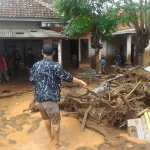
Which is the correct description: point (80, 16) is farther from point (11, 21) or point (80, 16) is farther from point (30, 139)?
point (30, 139)

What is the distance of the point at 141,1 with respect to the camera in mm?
10195

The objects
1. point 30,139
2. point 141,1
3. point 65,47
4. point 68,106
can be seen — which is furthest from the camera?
point 65,47

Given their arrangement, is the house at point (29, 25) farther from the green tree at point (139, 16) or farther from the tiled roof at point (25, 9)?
the green tree at point (139, 16)

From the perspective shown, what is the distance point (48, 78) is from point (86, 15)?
7612 mm

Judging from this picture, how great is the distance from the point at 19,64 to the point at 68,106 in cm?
791

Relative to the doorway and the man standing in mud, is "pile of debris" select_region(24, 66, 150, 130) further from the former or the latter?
the doorway

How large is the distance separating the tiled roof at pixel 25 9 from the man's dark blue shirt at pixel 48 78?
854 centimetres

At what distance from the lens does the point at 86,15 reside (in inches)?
412

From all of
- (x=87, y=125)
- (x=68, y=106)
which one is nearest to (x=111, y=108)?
(x=87, y=125)

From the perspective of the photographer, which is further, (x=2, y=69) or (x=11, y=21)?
(x=11, y=21)

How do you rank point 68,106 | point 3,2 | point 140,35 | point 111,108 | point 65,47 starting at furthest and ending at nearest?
point 65,47, point 3,2, point 140,35, point 68,106, point 111,108

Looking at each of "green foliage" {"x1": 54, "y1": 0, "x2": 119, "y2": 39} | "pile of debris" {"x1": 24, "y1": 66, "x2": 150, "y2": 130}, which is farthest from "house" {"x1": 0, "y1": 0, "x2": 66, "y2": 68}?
"pile of debris" {"x1": 24, "y1": 66, "x2": 150, "y2": 130}

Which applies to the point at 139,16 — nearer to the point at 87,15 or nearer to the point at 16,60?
the point at 87,15

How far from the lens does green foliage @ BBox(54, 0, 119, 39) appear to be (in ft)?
32.3
